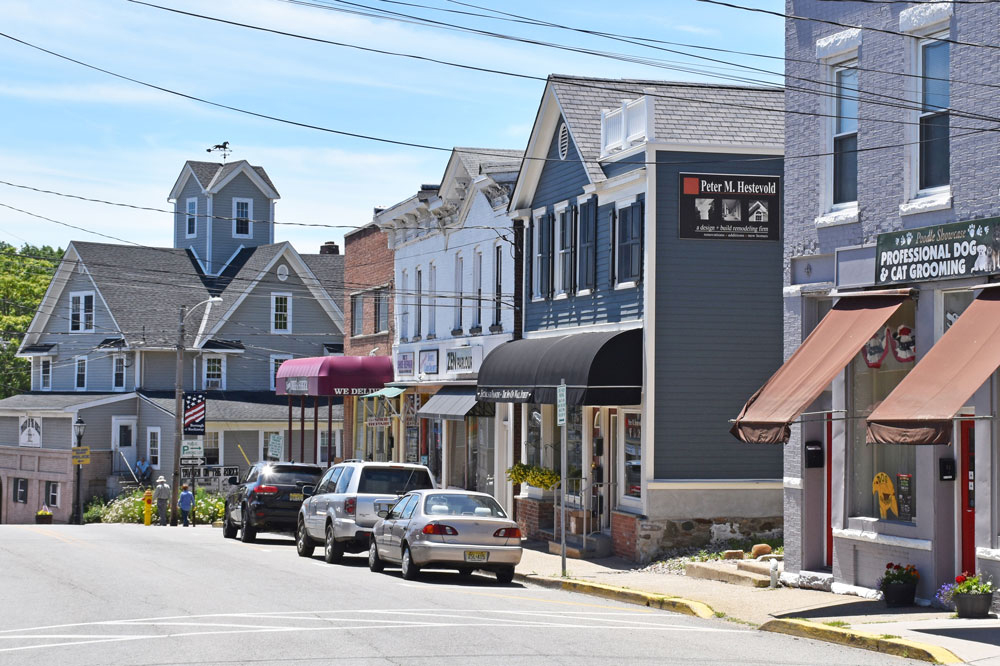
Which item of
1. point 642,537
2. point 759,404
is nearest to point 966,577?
point 759,404

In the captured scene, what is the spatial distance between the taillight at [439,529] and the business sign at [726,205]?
23.6 feet

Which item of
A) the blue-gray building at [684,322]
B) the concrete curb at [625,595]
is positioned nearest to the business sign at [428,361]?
the blue-gray building at [684,322]

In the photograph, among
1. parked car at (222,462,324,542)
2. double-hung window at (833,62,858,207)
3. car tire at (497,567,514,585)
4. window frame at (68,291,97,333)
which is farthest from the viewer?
window frame at (68,291,97,333)

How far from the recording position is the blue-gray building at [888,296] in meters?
15.3

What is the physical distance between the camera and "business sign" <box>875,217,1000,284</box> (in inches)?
603

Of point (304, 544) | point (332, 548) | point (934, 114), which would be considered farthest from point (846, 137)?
point (304, 544)

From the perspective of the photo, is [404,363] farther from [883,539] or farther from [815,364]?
[883,539]

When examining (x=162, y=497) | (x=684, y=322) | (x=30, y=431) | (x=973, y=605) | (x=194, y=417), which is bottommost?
(x=162, y=497)

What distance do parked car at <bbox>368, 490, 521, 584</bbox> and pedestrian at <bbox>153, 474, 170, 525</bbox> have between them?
83.3ft

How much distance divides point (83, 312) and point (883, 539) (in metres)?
51.3

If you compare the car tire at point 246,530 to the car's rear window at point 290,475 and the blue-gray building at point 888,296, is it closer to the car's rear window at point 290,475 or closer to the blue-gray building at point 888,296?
the car's rear window at point 290,475

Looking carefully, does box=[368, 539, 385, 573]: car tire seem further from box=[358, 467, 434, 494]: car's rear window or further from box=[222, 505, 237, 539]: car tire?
box=[222, 505, 237, 539]: car tire

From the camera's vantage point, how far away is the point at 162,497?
45000 mm

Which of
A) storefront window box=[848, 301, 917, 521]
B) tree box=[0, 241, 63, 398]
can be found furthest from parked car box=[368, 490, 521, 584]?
tree box=[0, 241, 63, 398]
